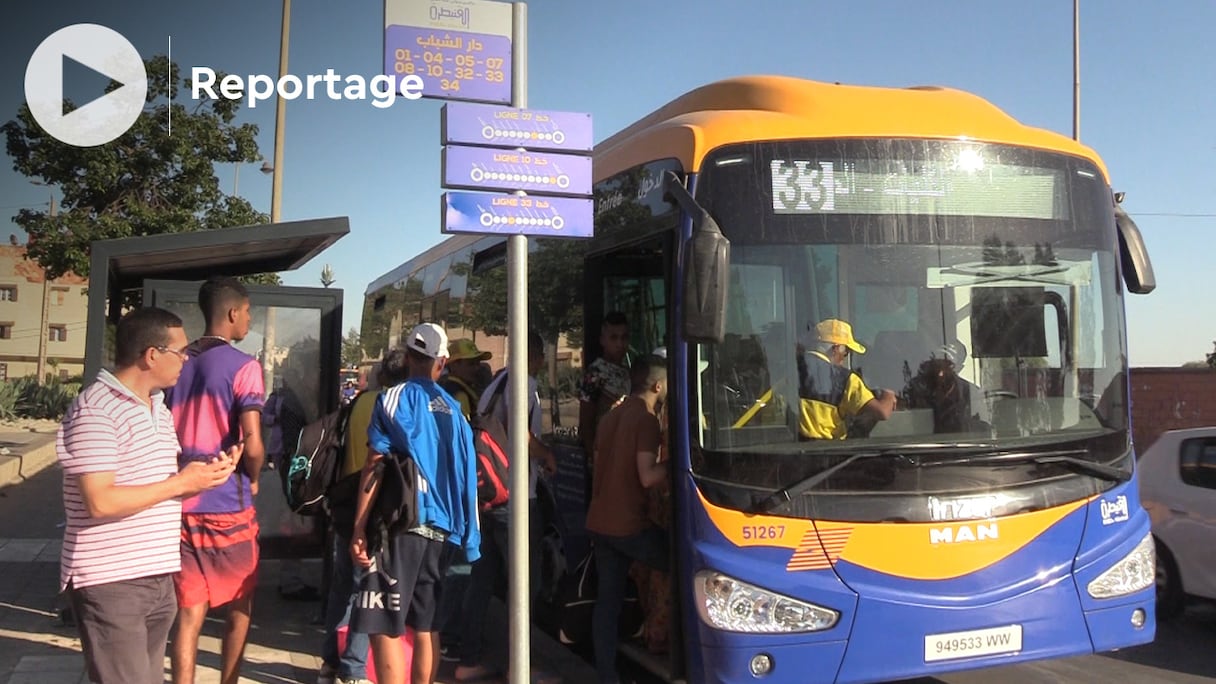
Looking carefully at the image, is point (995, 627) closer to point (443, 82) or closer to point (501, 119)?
point (501, 119)

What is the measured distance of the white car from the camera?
291 inches

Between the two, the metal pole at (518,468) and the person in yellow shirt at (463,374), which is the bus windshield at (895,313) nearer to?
the metal pole at (518,468)

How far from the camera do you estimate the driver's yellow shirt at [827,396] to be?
4484 mm

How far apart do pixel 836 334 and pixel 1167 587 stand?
4905mm

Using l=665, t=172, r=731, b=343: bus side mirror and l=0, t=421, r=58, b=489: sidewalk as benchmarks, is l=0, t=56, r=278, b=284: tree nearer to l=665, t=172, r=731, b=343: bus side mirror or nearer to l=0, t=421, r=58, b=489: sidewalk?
l=0, t=421, r=58, b=489: sidewalk

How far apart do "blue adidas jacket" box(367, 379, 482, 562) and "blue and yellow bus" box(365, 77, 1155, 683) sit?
A: 1.00 metres

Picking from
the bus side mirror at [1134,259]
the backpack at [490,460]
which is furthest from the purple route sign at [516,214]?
the bus side mirror at [1134,259]

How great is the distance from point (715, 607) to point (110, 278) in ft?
16.9

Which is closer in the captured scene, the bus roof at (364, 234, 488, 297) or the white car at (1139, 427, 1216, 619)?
the white car at (1139, 427, 1216, 619)

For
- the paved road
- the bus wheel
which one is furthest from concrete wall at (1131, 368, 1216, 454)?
the paved road

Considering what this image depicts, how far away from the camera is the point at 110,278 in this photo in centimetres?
707

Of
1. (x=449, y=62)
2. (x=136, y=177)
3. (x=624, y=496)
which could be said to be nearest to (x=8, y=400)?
(x=136, y=177)

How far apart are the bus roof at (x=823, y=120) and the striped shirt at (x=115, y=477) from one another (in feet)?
8.55

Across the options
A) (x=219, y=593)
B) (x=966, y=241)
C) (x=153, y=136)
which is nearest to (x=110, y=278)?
(x=219, y=593)
